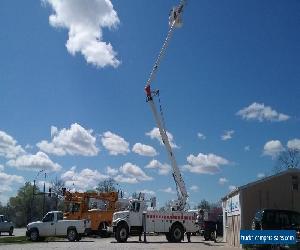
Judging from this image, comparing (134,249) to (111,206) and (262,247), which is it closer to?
(262,247)

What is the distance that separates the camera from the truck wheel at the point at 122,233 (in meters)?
34.2

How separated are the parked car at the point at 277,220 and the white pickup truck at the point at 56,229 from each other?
1797 cm

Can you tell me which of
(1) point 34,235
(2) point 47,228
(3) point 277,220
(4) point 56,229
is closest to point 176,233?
(4) point 56,229

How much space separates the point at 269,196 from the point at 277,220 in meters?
5.00

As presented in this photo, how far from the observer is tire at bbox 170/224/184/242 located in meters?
34.5

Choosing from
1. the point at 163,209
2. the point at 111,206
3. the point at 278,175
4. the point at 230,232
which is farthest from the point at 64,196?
the point at 278,175

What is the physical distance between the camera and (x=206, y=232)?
40125 mm

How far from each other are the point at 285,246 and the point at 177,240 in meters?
17.2

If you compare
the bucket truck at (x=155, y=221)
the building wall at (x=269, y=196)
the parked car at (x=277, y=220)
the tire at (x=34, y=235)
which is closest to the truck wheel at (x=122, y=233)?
the bucket truck at (x=155, y=221)

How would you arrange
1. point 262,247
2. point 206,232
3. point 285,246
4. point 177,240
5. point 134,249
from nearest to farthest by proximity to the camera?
point 285,246, point 262,247, point 134,249, point 177,240, point 206,232

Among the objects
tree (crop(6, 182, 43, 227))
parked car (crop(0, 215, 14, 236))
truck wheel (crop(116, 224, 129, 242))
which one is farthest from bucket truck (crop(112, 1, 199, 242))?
tree (crop(6, 182, 43, 227))

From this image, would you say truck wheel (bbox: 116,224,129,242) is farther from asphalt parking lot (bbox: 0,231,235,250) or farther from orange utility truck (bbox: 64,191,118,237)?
orange utility truck (bbox: 64,191,118,237)

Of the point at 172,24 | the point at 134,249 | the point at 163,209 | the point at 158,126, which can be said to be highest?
the point at 172,24

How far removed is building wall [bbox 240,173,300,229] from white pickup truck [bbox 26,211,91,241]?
14502mm
